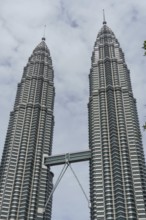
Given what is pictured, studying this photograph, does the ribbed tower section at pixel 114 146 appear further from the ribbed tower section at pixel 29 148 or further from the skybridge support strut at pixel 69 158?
the skybridge support strut at pixel 69 158

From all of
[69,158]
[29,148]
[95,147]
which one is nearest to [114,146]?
[95,147]

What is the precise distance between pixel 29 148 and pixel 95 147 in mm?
34759

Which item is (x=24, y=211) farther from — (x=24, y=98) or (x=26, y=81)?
(x=26, y=81)

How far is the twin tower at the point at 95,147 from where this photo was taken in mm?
121625

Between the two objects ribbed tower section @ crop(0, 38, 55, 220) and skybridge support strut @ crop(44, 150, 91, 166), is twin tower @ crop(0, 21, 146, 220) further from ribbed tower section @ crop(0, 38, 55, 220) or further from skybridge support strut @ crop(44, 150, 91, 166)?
skybridge support strut @ crop(44, 150, 91, 166)

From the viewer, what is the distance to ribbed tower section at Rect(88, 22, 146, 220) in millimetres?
118312

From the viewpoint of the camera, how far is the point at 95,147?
141m

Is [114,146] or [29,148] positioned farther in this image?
[29,148]

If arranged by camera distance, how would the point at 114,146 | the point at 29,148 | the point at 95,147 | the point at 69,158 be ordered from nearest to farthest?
the point at 69,158
the point at 114,146
the point at 95,147
the point at 29,148

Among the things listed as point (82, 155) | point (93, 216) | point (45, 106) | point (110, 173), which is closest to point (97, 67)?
point (45, 106)

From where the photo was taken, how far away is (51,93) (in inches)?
7190

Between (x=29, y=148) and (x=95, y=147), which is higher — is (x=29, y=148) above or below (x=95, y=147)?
above

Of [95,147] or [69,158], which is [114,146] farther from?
[69,158]

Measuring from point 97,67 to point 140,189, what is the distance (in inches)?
3506
